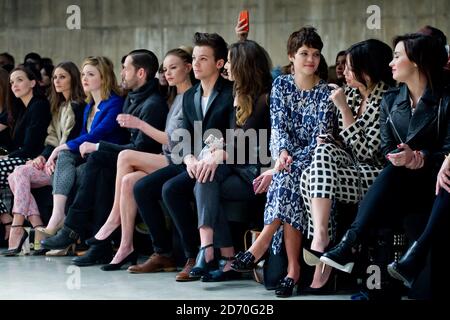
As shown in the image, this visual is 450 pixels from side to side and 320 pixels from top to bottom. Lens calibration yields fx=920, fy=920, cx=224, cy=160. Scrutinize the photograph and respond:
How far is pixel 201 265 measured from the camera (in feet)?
16.5

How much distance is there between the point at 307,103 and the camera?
16.1 ft

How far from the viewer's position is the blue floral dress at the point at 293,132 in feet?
15.4

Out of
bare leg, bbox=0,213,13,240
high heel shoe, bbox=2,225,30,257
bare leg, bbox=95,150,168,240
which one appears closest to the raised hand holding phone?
bare leg, bbox=95,150,168,240

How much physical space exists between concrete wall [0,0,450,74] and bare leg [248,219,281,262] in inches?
207

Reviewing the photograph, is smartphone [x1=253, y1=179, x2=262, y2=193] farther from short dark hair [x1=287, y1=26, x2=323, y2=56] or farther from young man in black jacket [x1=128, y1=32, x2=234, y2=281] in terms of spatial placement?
short dark hair [x1=287, y1=26, x2=323, y2=56]

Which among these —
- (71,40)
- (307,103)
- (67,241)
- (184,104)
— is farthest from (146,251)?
(71,40)

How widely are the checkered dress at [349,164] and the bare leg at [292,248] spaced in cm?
6

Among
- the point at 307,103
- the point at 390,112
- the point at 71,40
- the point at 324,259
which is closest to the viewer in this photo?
the point at 324,259

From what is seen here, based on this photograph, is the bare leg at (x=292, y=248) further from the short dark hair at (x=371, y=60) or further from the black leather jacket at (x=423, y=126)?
the short dark hair at (x=371, y=60)

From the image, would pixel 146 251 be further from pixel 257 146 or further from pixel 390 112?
pixel 390 112

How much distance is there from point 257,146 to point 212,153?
0.26 m

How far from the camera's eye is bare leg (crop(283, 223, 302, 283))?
15.3ft

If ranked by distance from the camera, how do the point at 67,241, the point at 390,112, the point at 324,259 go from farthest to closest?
the point at 67,241
the point at 390,112
the point at 324,259

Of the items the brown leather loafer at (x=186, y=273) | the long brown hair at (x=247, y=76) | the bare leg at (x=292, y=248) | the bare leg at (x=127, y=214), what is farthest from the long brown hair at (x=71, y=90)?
the bare leg at (x=292, y=248)
